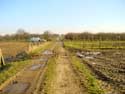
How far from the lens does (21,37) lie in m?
137

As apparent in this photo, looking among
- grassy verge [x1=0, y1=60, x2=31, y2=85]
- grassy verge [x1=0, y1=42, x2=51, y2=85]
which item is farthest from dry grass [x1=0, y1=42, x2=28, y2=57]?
grassy verge [x1=0, y1=60, x2=31, y2=85]

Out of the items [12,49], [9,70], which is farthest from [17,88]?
[12,49]

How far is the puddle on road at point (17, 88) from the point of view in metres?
11.1

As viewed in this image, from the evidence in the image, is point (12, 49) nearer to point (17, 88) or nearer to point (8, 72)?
point (8, 72)

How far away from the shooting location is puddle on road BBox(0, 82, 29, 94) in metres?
11.1

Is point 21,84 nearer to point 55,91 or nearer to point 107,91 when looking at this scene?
point 55,91

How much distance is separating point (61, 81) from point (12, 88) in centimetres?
293

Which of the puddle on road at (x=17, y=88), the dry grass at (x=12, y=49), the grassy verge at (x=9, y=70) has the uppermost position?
the puddle on road at (x=17, y=88)

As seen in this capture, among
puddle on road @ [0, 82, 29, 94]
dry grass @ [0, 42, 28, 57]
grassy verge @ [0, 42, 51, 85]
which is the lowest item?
dry grass @ [0, 42, 28, 57]

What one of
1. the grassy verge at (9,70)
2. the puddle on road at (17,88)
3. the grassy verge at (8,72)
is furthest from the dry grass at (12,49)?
the puddle on road at (17,88)

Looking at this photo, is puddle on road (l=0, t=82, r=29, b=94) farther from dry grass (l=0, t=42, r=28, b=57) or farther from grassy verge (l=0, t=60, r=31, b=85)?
dry grass (l=0, t=42, r=28, b=57)

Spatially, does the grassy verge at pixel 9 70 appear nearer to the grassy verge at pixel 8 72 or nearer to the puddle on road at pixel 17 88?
the grassy verge at pixel 8 72

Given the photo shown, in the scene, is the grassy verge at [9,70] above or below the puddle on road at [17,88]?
below

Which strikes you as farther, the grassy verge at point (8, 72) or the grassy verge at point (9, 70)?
the grassy verge at point (9, 70)
